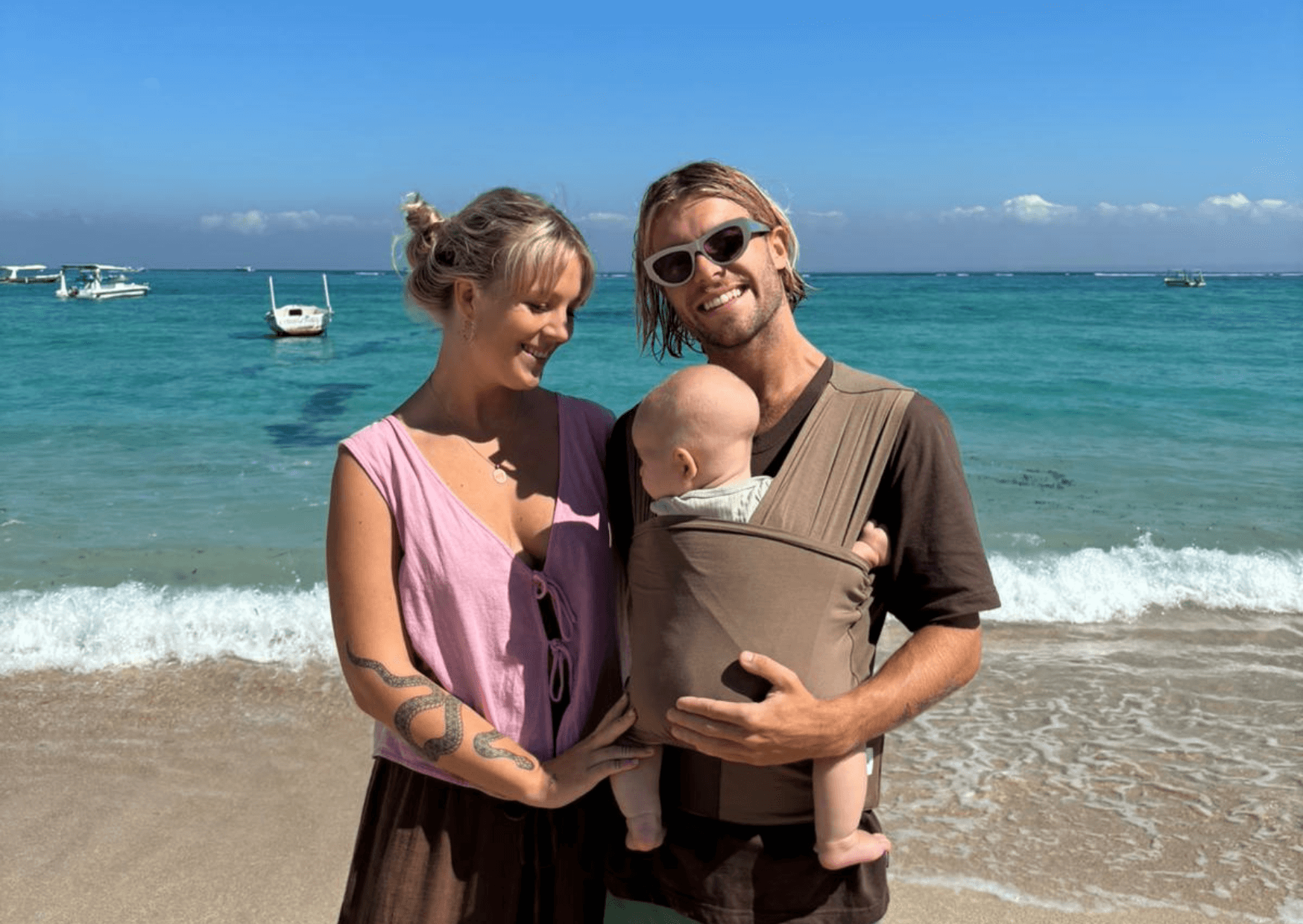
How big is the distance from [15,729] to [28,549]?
174 inches

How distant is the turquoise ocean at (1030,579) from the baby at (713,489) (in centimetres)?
51

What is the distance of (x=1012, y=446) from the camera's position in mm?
15242

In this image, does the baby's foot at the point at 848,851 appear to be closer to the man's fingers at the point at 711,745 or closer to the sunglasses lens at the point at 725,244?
the man's fingers at the point at 711,745

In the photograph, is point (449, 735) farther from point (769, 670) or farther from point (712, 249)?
point (712, 249)

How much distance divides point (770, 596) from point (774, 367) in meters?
0.54

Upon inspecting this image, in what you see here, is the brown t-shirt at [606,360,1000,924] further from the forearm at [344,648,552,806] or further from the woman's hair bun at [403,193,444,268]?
the woman's hair bun at [403,193,444,268]

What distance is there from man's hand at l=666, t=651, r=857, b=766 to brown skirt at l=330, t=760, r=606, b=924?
1.43ft

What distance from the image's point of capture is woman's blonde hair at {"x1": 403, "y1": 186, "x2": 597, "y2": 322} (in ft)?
6.88

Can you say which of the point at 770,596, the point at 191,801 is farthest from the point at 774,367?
the point at 191,801

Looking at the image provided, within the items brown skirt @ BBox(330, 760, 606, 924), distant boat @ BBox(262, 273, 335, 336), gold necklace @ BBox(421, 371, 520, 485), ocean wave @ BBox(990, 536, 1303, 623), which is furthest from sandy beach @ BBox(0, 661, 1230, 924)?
distant boat @ BBox(262, 273, 335, 336)

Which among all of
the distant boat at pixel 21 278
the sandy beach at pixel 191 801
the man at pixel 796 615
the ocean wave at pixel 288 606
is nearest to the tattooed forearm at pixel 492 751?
the man at pixel 796 615

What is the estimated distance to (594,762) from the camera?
2086 millimetres

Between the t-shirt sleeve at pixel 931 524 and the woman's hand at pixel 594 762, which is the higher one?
the t-shirt sleeve at pixel 931 524

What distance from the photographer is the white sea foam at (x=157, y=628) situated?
6730mm
